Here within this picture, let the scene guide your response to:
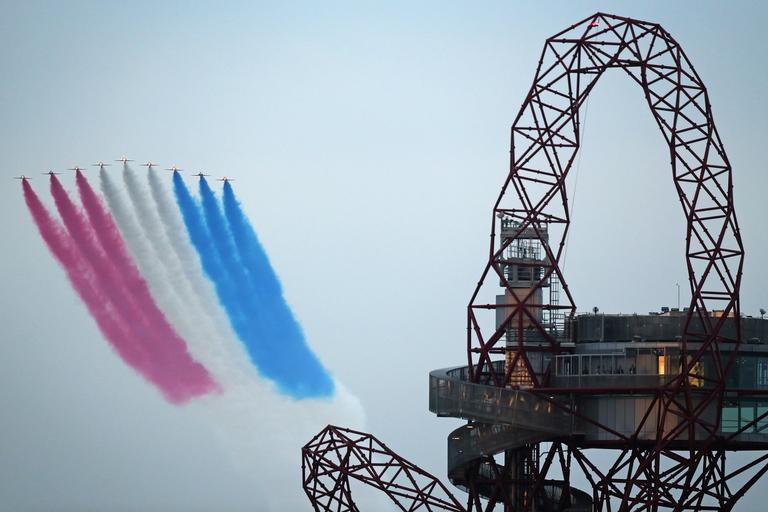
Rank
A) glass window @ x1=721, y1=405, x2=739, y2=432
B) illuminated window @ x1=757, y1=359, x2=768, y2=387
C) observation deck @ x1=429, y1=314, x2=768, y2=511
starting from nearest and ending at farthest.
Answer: observation deck @ x1=429, y1=314, x2=768, y2=511, glass window @ x1=721, y1=405, x2=739, y2=432, illuminated window @ x1=757, y1=359, x2=768, y2=387

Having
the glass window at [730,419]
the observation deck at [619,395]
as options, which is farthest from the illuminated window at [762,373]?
the glass window at [730,419]

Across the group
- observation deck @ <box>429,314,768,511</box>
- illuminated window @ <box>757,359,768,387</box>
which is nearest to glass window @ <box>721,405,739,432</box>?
observation deck @ <box>429,314,768,511</box>

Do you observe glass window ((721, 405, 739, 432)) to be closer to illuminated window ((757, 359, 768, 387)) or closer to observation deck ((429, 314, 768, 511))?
observation deck ((429, 314, 768, 511))

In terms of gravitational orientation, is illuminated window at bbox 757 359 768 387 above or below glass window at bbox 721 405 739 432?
above

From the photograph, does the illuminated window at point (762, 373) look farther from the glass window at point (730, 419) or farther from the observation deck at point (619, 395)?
the glass window at point (730, 419)

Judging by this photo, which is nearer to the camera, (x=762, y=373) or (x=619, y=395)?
→ (x=619, y=395)

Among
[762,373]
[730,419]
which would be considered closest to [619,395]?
[730,419]

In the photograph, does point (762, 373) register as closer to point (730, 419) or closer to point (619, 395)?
point (730, 419)

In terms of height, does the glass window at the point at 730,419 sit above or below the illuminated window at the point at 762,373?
below

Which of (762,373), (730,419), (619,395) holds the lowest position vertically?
(730,419)

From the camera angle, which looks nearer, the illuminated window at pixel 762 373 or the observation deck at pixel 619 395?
the observation deck at pixel 619 395

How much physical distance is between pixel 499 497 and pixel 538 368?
9938 mm

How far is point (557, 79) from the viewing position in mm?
131125

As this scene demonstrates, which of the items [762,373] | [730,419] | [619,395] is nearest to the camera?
[619,395]
